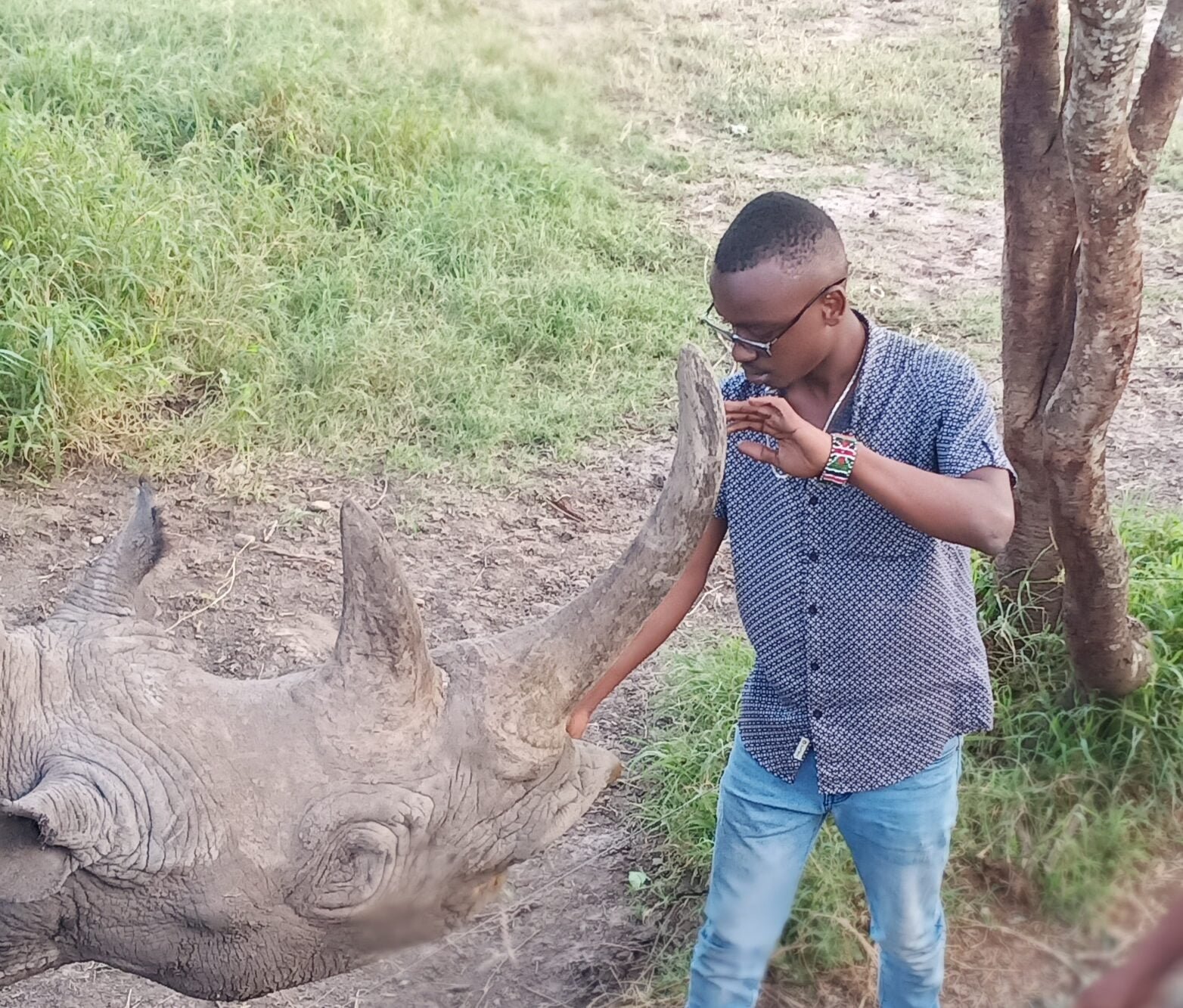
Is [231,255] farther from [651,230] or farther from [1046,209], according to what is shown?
[1046,209]

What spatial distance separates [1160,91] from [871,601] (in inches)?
62.5

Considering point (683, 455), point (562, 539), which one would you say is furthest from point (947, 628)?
point (562, 539)

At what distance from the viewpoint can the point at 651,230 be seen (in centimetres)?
711

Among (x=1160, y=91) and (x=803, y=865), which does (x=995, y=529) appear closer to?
(x=803, y=865)

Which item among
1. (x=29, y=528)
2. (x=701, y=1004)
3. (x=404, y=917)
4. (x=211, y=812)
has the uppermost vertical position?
(x=211, y=812)

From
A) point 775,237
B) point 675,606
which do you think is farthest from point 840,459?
point 675,606

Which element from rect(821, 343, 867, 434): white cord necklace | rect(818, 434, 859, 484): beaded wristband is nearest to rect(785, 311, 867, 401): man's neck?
rect(821, 343, 867, 434): white cord necklace

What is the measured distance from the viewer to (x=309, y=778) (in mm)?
1859

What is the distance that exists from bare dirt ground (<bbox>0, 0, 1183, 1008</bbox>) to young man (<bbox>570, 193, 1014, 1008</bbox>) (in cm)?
29

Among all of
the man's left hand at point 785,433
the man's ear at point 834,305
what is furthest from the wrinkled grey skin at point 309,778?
the man's ear at point 834,305

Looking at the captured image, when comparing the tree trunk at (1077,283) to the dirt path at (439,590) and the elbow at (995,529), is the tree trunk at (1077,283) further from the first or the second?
the dirt path at (439,590)

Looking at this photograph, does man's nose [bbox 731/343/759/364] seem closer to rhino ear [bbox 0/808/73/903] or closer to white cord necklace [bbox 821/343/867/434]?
white cord necklace [bbox 821/343/867/434]

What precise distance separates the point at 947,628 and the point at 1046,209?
4.38ft

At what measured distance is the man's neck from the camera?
7.20 ft
